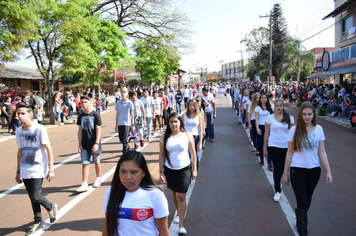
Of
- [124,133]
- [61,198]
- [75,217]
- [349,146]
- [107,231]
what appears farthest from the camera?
[349,146]

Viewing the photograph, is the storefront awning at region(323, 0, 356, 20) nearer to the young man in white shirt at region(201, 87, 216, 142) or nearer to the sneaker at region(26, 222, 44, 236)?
the young man in white shirt at region(201, 87, 216, 142)

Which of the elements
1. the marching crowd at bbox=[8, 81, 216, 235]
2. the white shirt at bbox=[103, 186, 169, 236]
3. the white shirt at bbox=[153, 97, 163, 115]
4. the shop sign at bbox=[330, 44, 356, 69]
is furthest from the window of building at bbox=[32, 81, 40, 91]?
the white shirt at bbox=[103, 186, 169, 236]

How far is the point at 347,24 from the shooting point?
2445cm

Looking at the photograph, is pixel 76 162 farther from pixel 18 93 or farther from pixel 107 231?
pixel 18 93

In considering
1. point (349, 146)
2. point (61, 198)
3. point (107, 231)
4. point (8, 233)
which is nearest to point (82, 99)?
point (61, 198)

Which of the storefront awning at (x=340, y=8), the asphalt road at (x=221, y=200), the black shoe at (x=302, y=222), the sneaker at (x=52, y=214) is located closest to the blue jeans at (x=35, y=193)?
the sneaker at (x=52, y=214)

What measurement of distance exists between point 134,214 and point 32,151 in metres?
2.55

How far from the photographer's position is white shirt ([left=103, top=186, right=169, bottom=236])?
2086 millimetres

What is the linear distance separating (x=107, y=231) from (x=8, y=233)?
9.21ft

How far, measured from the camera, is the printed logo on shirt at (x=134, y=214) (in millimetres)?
2086

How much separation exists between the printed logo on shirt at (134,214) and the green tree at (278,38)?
57.0m

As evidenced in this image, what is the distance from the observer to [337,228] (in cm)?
392

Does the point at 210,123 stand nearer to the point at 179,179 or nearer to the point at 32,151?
the point at 179,179

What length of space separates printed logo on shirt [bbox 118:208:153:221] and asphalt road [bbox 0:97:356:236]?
203 centimetres
